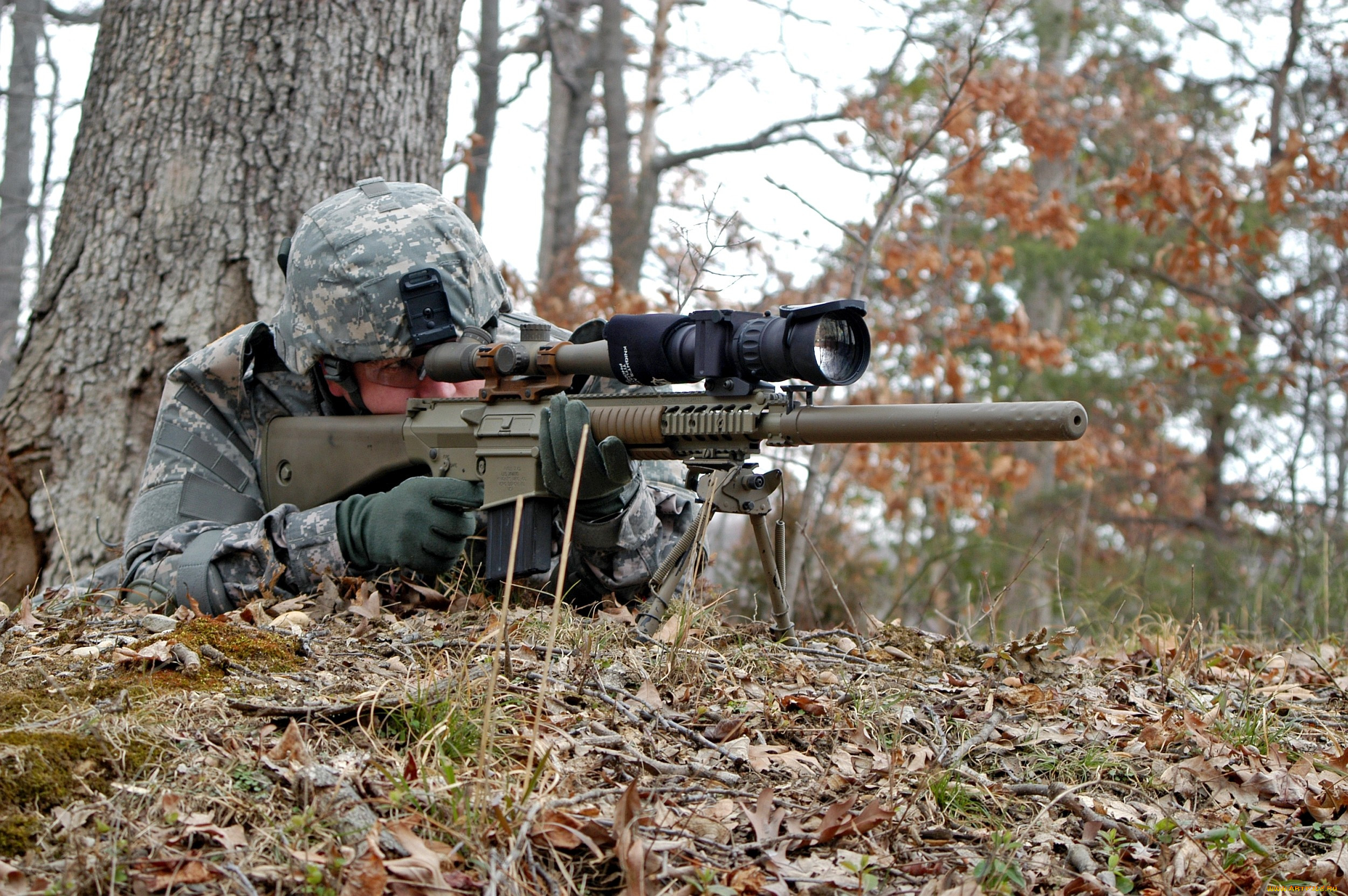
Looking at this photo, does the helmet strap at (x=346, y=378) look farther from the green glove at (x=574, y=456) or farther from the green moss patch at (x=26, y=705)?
the green moss patch at (x=26, y=705)

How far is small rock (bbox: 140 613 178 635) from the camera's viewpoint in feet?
10.1

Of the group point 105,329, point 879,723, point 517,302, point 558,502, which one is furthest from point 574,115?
point 879,723

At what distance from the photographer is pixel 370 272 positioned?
3.82m

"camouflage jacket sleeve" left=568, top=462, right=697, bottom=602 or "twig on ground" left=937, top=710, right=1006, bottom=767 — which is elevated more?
"camouflage jacket sleeve" left=568, top=462, right=697, bottom=602

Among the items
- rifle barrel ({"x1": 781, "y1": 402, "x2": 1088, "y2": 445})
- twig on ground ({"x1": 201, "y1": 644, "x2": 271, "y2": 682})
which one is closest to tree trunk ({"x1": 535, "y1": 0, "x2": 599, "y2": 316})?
rifle barrel ({"x1": 781, "y1": 402, "x2": 1088, "y2": 445})

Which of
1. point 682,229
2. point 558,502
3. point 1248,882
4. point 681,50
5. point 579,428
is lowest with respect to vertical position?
point 1248,882

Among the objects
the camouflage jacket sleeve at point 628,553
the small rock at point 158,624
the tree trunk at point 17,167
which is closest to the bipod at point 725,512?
the camouflage jacket sleeve at point 628,553

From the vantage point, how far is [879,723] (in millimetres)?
2656

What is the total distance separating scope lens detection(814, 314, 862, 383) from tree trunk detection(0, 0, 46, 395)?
11.0 metres

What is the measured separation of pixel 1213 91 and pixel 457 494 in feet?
52.1

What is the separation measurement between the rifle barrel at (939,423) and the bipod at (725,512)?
0.63 ft

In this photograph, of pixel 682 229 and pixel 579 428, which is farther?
pixel 682 229

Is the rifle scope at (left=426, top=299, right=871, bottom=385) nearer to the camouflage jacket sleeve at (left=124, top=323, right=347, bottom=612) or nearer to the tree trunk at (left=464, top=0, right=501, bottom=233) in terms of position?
the camouflage jacket sleeve at (left=124, top=323, right=347, bottom=612)

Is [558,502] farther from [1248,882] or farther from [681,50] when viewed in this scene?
[681,50]
